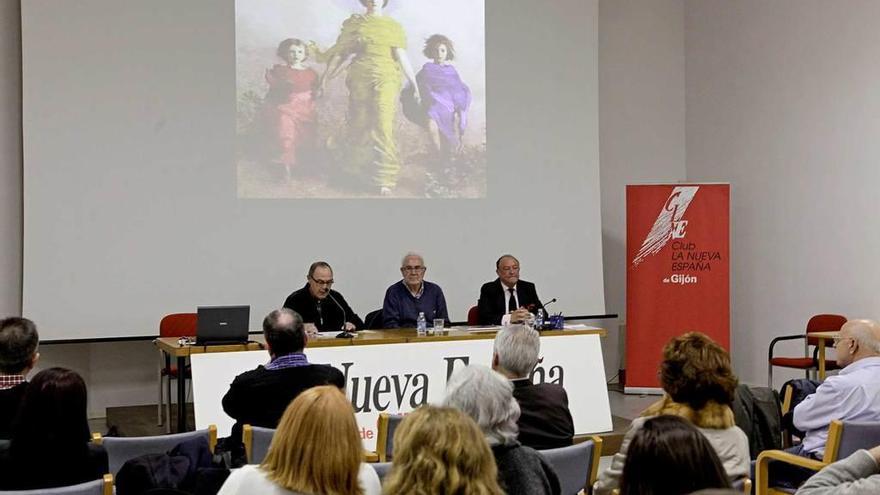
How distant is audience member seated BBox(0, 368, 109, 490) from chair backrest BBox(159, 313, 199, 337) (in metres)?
3.77

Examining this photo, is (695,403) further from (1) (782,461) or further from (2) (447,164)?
(2) (447,164)

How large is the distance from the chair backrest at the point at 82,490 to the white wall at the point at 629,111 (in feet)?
22.2

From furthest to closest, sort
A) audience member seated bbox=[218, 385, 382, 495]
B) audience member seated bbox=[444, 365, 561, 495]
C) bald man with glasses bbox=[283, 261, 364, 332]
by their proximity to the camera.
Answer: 1. bald man with glasses bbox=[283, 261, 364, 332]
2. audience member seated bbox=[444, 365, 561, 495]
3. audience member seated bbox=[218, 385, 382, 495]

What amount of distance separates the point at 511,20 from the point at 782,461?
5027 millimetres

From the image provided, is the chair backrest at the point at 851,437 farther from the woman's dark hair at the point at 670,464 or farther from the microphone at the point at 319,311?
the microphone at the point at 319,311

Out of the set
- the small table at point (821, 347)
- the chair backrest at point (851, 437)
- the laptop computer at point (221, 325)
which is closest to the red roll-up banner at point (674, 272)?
the small table at point (821, 347)

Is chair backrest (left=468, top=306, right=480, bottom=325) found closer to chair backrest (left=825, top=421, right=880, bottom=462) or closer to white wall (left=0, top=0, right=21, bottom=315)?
white wall (left=0, top=0, right=21, bottom=315)

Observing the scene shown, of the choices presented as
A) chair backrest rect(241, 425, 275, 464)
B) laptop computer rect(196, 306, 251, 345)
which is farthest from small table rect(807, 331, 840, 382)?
chair backrest rect(241, 425, 275, 464)

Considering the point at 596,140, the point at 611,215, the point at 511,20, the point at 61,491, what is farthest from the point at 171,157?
the point at 61,491

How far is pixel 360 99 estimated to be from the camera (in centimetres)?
749

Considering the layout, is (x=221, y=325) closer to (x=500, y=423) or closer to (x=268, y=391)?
(x=268, y=391)

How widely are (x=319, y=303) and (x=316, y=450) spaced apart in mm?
4371

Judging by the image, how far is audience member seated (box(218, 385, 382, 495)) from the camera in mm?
2199

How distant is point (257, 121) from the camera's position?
7219 mm
